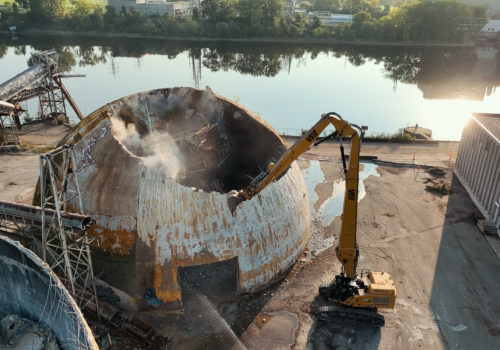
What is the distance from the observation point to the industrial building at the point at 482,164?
23.8m

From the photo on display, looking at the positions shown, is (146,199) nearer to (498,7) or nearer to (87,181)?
(87,181)

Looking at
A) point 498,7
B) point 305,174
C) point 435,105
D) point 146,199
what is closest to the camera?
point 146,199

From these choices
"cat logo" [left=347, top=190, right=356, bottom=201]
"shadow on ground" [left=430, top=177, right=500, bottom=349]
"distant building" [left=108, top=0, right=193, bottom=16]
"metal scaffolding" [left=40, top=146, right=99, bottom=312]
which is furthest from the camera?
"distant building" [left=108, top=0, right=193, bottom=16]

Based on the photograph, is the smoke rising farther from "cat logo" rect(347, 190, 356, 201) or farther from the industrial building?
the industrial building

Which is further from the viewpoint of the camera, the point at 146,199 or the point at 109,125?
the point at 109,125

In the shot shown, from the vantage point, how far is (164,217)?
609 inches

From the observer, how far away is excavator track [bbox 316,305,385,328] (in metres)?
16.2

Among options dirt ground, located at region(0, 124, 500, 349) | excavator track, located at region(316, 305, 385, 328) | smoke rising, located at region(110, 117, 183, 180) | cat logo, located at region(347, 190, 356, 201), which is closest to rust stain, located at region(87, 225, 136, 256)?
smoke rising, located at region(110, 117, 183, 180)

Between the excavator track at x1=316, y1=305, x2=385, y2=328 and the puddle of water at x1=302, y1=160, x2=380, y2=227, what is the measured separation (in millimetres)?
7732

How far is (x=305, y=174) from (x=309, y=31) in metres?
73.3

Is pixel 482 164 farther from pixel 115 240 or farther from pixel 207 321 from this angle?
pixel 115 240

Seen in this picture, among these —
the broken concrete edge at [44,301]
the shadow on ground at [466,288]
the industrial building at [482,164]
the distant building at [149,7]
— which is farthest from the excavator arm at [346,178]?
the distant building at [149,7]

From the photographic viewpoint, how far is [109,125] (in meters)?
16.5

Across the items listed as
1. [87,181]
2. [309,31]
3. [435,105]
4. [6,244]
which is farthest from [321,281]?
[309,31]
